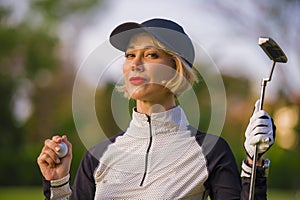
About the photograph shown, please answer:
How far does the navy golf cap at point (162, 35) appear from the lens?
113 inches

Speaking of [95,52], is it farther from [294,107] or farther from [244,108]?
[244,108]

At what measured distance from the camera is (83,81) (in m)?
3.03

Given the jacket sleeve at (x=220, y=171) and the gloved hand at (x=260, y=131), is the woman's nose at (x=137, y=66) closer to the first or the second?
the jacket sleeve at (x=220, y=171)

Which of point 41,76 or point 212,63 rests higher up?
point 41,76

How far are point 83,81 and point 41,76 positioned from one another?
84.0 ft

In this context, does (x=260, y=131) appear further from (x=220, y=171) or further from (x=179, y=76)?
(x=179, y=76)

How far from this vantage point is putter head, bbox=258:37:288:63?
2.60 meters

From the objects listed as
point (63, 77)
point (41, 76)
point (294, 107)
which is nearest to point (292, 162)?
point (294, 107)

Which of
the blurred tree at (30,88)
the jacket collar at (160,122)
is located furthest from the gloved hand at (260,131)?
the blurred tree at (30,88)

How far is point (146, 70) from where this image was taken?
2.85 m

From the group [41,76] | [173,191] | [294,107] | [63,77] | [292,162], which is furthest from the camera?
[63,77]

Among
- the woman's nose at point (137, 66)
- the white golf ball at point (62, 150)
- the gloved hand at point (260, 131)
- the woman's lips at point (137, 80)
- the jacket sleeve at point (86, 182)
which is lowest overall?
the jacket sleeve at point (86, 182)

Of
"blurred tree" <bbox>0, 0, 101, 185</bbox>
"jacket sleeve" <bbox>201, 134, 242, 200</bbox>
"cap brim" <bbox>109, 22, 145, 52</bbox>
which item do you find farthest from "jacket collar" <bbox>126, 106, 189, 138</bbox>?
"blurred tree" <bbox>0, 0, 101, 185</bbox>

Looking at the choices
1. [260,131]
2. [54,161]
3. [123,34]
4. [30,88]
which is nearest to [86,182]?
[54,161]
